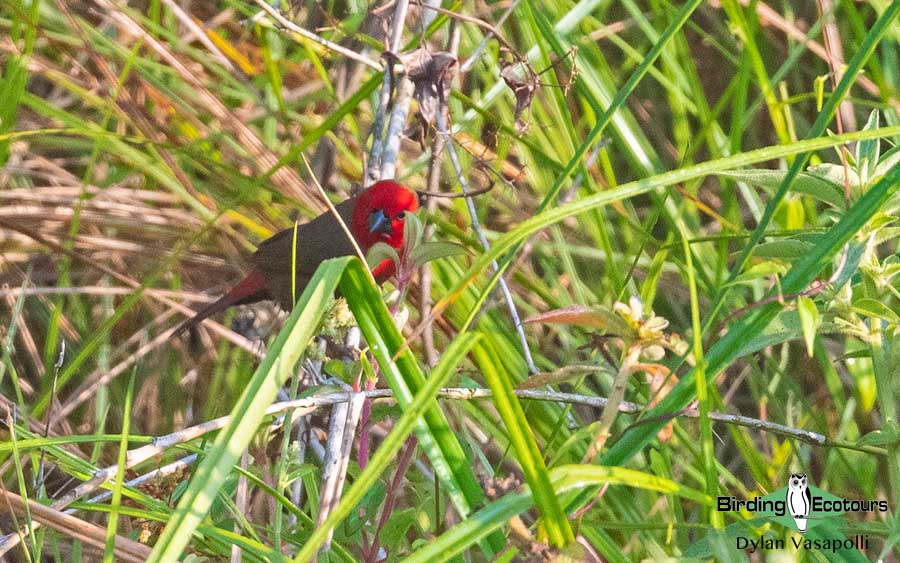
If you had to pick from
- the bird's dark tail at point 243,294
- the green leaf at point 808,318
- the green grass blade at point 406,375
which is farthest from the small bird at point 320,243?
the green leaf at point 808,318

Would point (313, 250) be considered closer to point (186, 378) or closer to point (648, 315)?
point (186, 378)

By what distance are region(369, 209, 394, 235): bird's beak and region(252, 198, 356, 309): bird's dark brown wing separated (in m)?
0.06

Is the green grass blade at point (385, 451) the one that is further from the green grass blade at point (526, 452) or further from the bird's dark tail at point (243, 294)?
the bird's dark tail at point (243, 294)

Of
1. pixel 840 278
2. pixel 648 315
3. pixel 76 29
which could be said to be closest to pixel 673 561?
pixel 648 315

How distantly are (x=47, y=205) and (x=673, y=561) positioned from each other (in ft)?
6.92

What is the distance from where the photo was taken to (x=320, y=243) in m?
2.56

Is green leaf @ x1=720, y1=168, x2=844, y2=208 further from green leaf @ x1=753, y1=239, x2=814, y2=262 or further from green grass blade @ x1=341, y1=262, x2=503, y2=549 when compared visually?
green grass blade @ x1=341, y1=262, x2=503, y2=549

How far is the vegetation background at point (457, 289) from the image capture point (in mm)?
968

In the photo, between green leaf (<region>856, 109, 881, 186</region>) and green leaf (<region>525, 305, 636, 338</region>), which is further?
green leaf (<region>856, 109, 881, 186</region>)

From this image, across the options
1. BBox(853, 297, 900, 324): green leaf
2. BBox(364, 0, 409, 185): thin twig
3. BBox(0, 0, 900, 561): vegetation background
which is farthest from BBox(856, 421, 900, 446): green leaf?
BBox(364, 0, 409, 185): thin twig

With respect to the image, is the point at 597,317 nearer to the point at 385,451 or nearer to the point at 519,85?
the point at 385,451

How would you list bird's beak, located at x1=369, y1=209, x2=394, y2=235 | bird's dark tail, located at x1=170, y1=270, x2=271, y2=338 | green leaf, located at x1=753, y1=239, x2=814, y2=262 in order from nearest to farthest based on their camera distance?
green leaf, located at x1=753, y1=239, x2=814, y2=262 < bird's beak, located at x1=369, y1=209, x2=394, y2=235 < bird's dark tail, located at x1=170, y1=270, x2=271, y2=338

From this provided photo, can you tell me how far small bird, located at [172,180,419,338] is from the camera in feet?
7.84

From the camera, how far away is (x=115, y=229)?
2590 mm
